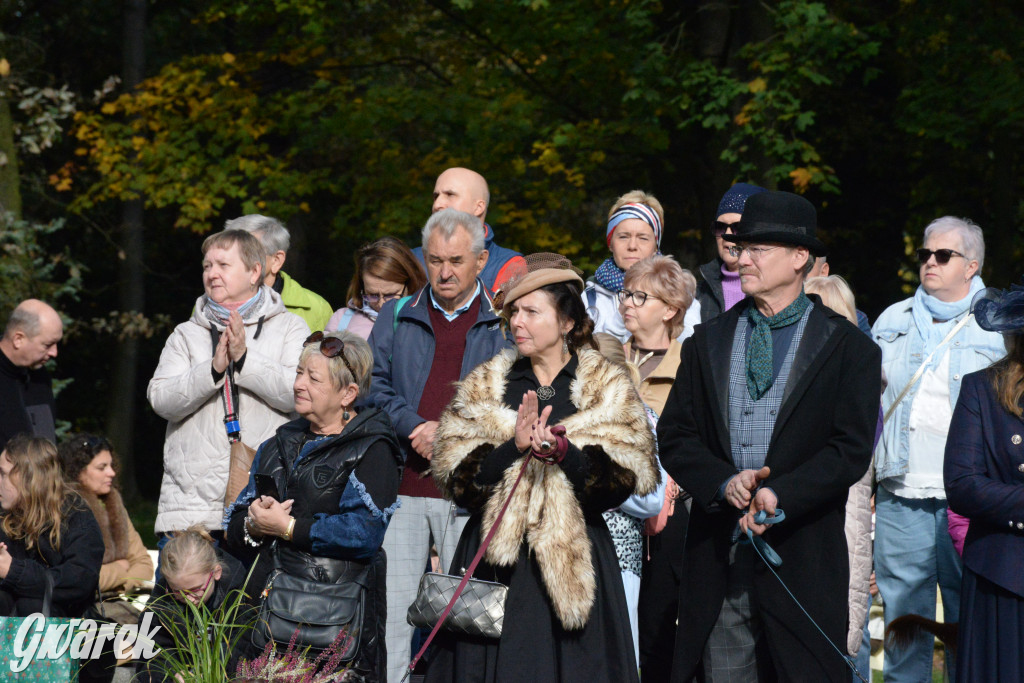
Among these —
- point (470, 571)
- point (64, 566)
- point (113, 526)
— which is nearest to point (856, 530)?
point (470, 571)

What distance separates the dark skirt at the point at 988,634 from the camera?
409 cm

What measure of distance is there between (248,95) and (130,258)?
5.45 meters

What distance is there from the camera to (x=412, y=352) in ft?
18.8

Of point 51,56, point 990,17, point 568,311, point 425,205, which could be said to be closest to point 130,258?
point 51,56

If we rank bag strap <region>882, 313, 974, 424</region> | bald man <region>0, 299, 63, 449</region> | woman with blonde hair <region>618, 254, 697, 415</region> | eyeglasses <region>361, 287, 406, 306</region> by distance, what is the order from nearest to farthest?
woman with blonde hair <region>618, 254, 697, 415</region> → bag strap <region>882, 313, 974, 424</region> → bald man <region>0, 299, 63, 449</region> → eyeglasses <region>361, 287, 406, 306</region>

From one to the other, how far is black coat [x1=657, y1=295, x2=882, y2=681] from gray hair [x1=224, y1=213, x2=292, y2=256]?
3.15 metres

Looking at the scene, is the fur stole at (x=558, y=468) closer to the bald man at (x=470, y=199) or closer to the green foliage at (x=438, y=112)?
the bald man at (x=470, y=199)

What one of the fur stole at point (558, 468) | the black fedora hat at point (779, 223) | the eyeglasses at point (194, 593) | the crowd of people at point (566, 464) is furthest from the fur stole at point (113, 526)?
the black fedora hat at point (779, 223)

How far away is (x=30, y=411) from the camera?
6.52m

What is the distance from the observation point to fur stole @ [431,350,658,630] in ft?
14.0

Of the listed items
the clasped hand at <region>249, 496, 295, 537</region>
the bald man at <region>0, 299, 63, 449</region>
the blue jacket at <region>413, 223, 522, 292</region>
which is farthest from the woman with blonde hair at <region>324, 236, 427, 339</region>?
the clasped hand at <region>249, 496, 295, 537</region>

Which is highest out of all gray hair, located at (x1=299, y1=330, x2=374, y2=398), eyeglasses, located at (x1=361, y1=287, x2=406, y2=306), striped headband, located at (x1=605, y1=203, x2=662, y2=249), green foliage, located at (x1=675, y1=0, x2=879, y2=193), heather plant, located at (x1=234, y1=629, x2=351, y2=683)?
green foliage, located at (x1=675, y1=0, x2=879, y2=193)

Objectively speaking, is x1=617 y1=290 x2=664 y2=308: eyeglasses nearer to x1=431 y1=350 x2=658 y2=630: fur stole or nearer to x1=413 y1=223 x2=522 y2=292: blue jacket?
x1=413 y1=223 x2=522 y2=292: blue jacket

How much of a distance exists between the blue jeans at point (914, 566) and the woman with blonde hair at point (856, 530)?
43 cm
